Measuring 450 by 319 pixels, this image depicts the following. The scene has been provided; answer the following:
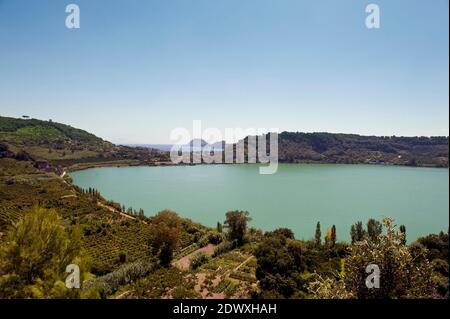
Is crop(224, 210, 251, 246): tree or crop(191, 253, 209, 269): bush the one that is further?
crop(224, 210, 251, 246): tree

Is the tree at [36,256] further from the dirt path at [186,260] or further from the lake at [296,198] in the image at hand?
the lake at [296,198]

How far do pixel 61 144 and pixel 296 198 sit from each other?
7501 cm

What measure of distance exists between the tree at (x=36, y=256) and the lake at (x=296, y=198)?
31473 millimetres

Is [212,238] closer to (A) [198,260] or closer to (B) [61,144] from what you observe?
(A) [198,260]

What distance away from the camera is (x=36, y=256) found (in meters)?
8.77

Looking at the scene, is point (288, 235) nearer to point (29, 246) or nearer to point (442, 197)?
point (29, 246)

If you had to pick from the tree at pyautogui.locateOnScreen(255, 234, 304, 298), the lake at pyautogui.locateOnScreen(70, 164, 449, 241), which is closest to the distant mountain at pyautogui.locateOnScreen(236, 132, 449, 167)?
the lake at pyautogui.locateOnScreen(70, 164, 449, 241)

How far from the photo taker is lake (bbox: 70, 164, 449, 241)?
44.1m

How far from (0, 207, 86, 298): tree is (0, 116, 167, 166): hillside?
68.2 metres

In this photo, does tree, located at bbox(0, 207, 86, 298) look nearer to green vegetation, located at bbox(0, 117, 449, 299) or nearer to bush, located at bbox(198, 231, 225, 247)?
→ green vegetation, located at bbox(0, 117, 449, 299)

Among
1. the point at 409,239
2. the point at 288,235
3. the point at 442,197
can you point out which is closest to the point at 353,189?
the point at 442,197

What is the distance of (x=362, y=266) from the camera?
7.32m

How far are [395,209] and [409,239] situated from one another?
15.0m
